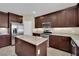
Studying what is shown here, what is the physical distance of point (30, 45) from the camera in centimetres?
154

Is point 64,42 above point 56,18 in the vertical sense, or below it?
below

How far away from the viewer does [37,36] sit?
172 centimetres

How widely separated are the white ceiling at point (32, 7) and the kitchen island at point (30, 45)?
1.54 ft

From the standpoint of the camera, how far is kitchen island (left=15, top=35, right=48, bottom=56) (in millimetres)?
1473

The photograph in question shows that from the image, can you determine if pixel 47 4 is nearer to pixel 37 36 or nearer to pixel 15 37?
pixel 37 36

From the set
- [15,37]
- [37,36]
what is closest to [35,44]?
[37,36]

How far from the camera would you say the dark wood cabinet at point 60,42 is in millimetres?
1772

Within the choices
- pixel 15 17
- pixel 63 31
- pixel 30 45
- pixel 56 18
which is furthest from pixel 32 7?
pixel 63 31

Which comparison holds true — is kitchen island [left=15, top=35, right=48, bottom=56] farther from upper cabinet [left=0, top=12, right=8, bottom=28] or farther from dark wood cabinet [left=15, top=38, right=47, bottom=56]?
upper cabinet [left=0, top=12, right=8, bottom=28]

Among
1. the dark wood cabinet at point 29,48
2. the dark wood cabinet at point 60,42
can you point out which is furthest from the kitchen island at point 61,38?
the dark wood cabinet at point 29,48

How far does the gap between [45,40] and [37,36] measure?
0.18 m

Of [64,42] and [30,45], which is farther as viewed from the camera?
[64,42]

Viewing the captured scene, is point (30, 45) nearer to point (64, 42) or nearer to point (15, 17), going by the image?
point (15, 17)

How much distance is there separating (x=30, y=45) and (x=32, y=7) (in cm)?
67
